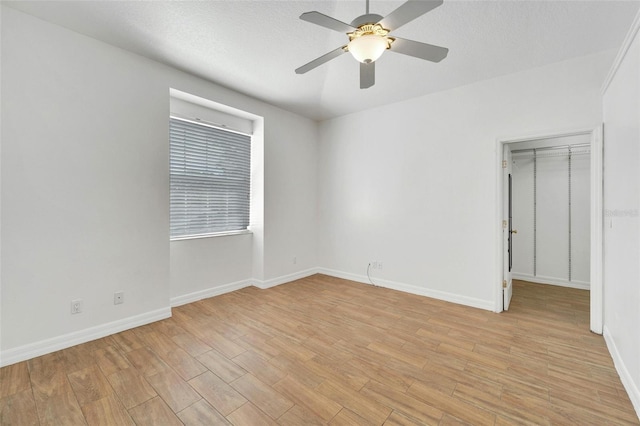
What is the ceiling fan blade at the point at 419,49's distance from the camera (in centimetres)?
177

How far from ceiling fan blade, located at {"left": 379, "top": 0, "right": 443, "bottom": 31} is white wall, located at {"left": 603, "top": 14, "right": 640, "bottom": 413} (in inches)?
59.0

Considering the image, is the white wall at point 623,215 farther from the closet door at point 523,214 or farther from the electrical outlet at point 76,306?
A: the electrical outlet at point 76,306

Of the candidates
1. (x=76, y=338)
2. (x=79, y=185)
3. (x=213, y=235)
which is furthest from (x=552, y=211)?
(x=76, y=338)

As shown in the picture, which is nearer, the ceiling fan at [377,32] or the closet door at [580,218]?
the ceiling fan at [377,32]

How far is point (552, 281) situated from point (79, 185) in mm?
6398

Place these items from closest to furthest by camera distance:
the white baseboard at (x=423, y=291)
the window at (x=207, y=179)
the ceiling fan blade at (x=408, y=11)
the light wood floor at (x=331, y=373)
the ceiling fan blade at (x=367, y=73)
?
1. the ceiling fan blade at (x=408, y=11)
2. the light wood floor at (x=331, y=373)
3. the ceiling fan blade at (x=367, y=73)
4. the white baseboard at (x=423, y=291)
5. the window at (x=207, y=179)

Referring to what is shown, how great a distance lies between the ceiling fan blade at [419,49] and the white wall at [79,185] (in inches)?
103

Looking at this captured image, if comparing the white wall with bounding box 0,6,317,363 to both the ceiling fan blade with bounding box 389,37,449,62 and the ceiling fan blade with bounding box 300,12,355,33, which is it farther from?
the ceiling fan blade with bounding box 389,37,449,62

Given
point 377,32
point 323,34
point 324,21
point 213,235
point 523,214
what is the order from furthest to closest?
1. point 523,214
2. point 213,235
3. point 323,34
4. point 377,32
5. point 324,21

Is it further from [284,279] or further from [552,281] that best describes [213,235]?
[552,281]

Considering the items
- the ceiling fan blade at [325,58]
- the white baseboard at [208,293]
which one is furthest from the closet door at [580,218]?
the white baseboard at [208,293]

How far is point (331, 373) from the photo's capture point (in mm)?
2123

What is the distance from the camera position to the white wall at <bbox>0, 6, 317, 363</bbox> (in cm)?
225

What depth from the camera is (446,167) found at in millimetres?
3734
